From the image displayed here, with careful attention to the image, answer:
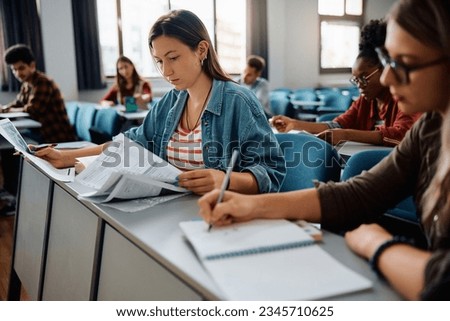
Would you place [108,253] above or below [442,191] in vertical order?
below

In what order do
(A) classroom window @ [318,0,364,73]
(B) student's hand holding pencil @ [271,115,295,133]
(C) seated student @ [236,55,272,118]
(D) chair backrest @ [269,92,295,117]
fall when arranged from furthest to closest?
(A) classroom window @ [318,0,364,73], (D) chair backrest @ [269,92,295,117], (C) seated student @ [236,55,272,118], (B) student's hand holding pencil @ [271,115,295,133]

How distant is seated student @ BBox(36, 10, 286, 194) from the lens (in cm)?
153

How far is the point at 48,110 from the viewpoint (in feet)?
13.2

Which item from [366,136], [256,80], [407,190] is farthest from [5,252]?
[256,80]

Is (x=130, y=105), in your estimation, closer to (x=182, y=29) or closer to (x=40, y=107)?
(x=40, y=107)

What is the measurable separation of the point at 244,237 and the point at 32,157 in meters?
1.10

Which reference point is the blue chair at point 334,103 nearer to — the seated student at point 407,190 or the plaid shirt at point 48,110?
the plaid shirt at point 48,110

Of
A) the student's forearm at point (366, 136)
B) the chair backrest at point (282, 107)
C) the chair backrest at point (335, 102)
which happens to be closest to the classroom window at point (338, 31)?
the chair backrest at point (335, 102)

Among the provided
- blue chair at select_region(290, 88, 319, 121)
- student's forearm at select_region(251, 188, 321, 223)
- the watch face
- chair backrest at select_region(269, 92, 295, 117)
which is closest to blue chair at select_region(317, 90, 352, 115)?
blue chair at select_region(290, 88, 319, 121)

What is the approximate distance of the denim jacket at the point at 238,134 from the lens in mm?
1521

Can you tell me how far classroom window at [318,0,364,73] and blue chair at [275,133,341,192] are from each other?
675 cm

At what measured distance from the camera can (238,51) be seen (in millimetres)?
7406

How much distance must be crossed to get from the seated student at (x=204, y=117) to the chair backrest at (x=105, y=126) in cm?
188

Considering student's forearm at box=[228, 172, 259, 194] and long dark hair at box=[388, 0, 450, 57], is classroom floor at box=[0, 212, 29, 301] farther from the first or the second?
long dark hair at box=[388, 0, 450, 57]
